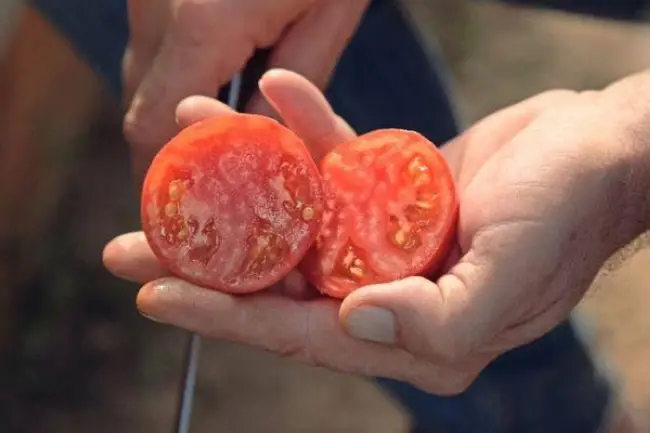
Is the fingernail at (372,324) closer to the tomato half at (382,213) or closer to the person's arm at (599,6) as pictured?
the tomato half at (382,213)

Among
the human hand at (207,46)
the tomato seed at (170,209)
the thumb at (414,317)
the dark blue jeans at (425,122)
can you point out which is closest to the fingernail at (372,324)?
the thumb at (414,317)

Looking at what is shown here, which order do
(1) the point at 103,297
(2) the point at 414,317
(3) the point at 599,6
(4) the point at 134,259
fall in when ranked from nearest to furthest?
(2) the point at 414,317, (4) the point at 134,259, (3) the point at 599,6, (1) the point at 103,297

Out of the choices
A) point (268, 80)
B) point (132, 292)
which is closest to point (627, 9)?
point (268, 80)

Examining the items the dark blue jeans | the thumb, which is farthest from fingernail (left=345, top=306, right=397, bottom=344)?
the dark blue jeans

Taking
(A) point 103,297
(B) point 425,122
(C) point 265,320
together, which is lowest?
(A) point 103,297

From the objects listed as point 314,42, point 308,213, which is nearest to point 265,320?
point 308,213

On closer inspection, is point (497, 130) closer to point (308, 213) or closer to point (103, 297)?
point (308, 213)

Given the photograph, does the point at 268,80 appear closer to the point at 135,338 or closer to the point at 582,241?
the point at 582,241
